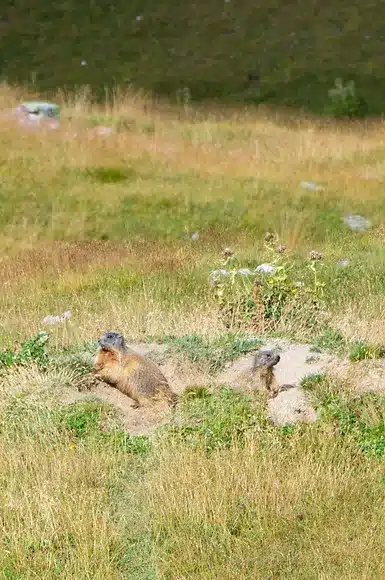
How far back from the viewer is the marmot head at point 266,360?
711cm

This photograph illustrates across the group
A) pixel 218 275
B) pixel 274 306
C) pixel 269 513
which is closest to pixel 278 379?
pixel 274 306

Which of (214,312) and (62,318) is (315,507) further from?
(62,318)

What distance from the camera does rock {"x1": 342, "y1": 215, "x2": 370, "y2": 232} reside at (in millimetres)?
15000

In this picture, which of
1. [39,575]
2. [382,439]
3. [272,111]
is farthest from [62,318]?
[272,111]

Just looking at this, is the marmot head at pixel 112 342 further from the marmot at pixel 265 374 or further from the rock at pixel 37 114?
the rock at pixel 37 114

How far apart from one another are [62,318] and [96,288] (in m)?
1.66

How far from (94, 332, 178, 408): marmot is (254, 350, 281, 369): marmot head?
2.14 feet

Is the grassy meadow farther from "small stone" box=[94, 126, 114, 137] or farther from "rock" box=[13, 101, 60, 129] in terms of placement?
"rock" box=[13, 101, 60, 129]

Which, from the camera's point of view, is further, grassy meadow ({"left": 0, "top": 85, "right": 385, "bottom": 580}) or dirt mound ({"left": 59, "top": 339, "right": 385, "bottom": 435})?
dirt mound ({"left": 59, "top": 339, "right": 385, "bottom": 435})

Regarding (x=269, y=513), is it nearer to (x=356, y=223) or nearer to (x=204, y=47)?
(x=356, y=223)

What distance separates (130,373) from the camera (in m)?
7.12

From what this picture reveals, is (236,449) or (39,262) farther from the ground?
(236,449)

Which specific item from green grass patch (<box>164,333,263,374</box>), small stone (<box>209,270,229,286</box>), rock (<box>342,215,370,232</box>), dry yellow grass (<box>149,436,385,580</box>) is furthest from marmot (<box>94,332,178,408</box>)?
rock (<box>342,215,370,232</box>)

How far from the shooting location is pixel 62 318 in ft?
32.0
